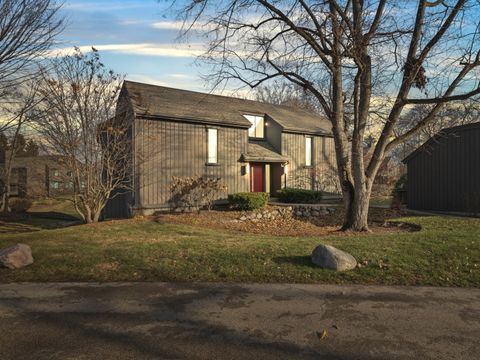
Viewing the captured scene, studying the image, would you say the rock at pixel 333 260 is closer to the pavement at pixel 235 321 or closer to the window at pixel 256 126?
the pavement at pixel 235 321

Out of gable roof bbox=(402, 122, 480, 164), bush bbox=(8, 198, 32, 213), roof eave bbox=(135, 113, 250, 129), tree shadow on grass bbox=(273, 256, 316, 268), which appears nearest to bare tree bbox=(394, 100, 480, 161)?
gable roof bbox=(402, 122, 480, 164)

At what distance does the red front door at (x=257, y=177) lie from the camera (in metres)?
22.2

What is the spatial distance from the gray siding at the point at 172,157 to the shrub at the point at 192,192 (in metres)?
0.47

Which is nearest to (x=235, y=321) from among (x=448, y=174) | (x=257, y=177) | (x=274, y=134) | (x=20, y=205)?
(x=448, y=174)

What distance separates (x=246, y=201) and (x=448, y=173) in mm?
9210

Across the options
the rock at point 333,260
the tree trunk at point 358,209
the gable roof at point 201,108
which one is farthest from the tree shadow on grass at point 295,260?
the gable roof at point 201,108

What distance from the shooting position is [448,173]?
16906 millimetres

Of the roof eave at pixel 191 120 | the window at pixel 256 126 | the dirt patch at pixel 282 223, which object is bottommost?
the dirt patch at pixel 282 223

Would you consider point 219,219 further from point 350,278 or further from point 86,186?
point 350,278

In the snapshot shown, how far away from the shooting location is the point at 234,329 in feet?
14.2

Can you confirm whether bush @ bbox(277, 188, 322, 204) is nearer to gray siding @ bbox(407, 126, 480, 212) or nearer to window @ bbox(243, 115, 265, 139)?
window @ bbox(243, 115, 265, 139)

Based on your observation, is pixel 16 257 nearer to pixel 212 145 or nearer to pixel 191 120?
pixel 191 120

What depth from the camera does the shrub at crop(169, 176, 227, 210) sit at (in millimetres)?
16844

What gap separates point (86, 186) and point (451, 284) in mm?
11988
